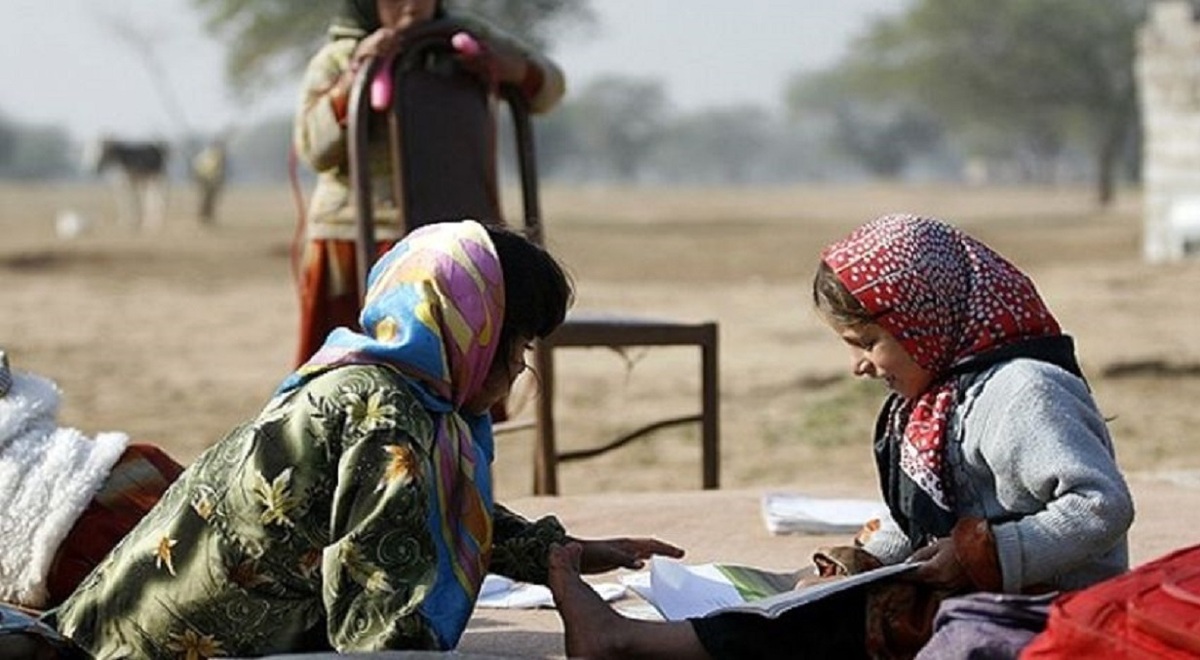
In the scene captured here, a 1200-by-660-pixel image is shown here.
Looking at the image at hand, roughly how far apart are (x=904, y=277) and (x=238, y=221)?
1068 inches

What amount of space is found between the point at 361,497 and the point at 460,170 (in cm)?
249

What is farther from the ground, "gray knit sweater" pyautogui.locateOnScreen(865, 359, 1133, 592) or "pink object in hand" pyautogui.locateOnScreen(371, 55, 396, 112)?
"pink object in hand" pyautogui.locateOnScreen(371, 55, 396, 112)

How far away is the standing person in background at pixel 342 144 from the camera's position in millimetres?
4930

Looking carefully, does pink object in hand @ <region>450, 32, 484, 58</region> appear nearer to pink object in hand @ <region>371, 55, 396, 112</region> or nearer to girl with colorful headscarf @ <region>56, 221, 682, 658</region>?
pink object in hand @ <region>371, 55, 396, 112</region>

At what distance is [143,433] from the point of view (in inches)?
357

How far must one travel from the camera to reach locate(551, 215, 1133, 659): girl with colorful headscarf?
2768 mm

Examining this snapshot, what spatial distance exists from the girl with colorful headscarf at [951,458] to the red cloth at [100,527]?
77 centimetres

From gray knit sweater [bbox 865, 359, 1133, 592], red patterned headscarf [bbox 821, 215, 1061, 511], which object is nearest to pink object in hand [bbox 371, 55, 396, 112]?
red patterned headscarf [bbox 821, 215, 1061, 511]

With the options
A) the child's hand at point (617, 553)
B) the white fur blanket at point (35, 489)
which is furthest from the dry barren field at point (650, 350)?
the white fur blanket at point (35, 489)

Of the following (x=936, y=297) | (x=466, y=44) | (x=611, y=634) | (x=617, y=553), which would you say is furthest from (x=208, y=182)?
(x=936, y=297)

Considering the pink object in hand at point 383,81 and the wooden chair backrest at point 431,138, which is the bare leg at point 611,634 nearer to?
the wooden chair backrest at point 431,138

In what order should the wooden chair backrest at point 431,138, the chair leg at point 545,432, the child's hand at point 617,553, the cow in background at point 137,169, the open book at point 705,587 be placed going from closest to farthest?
the child's hand at point 617,553 < the open book at point 705,587 < the wooden chair backrest at point 431,138 < the chair leg at point 545,432 < the cow in background at point 137,169

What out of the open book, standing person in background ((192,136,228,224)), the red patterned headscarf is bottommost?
standing person in background ((192,136,228,224))

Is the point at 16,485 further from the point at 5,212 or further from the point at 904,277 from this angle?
the point at 5,212
